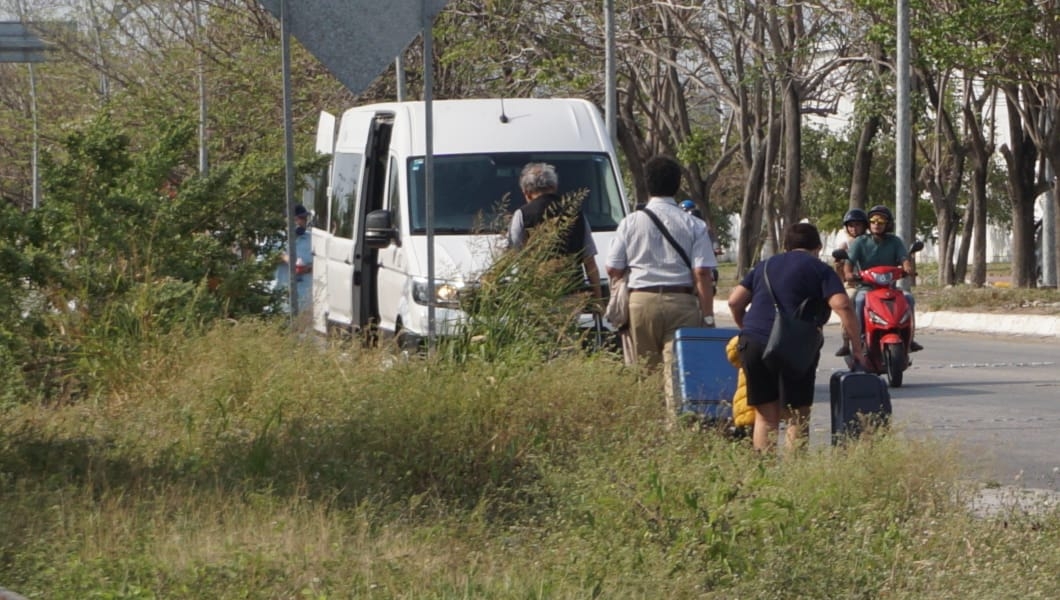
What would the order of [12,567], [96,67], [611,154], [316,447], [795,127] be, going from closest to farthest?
[12,567]
[316,447]
[611,154]
[795,127]
[96,67]

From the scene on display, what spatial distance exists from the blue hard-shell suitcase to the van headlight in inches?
104

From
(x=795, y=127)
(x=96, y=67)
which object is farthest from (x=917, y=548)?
(x=96, y=67)

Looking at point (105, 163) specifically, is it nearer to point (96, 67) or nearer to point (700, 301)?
point (700, 301)

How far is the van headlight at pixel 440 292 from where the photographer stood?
11.4m

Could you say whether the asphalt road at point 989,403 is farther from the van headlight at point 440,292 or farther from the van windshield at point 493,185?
the van headlight at point 440,292

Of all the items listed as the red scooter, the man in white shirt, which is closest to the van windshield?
the red scooter

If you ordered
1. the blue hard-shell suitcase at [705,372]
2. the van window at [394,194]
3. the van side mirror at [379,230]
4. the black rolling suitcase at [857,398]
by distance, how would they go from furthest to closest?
the van window at [394,194], the van side mirror at [379,230], the blue hard-shell suitcase at [705,372], the black rolling suitcase at [857,398]

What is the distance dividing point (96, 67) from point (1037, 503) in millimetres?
29714

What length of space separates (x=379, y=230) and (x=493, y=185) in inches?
38.2

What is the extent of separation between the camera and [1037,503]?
6.86 metres

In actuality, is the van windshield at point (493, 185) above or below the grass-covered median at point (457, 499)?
above

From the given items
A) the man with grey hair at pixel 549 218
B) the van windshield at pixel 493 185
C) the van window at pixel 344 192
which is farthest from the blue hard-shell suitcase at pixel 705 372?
the van window at pixel 344 192

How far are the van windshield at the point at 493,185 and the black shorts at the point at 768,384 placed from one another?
4777 mm

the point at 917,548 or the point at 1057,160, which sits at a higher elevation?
the point at 1057,160
